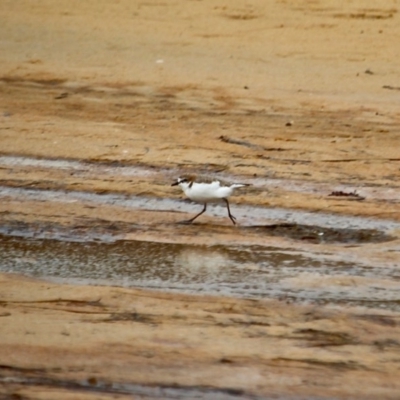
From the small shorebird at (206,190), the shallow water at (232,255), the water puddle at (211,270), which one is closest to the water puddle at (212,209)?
the shallow water at (232,255)

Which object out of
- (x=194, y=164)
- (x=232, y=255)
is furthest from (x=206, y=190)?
(x=194, y=164)

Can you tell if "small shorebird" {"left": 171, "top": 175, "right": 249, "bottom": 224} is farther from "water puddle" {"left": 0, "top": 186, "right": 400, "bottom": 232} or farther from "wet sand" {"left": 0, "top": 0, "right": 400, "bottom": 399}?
"water puddle" {"left": 0, "top": 186, "right": 400, "bottom": 232}

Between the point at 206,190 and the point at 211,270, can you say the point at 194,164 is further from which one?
the point at 211,270

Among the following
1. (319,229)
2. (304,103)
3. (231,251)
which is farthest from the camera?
(304,103)

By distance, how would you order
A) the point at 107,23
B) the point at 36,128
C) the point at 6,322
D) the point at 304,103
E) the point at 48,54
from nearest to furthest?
the point at 6,322
the point at 36,128
the point at 304,103
the point at 48,54
the point at 107,23

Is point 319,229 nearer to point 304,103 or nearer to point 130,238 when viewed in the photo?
point 130,238

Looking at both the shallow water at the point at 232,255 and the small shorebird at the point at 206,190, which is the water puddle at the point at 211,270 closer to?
the shallow water at the point at 232,255

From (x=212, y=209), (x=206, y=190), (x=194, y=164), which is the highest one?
(x=206, y=190)

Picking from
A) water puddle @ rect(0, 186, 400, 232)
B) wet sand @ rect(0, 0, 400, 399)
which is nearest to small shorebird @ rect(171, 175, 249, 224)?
wet sand @ rect(0, 0, 400, 399)

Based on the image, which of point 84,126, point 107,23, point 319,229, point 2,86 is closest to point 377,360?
point 319,229
